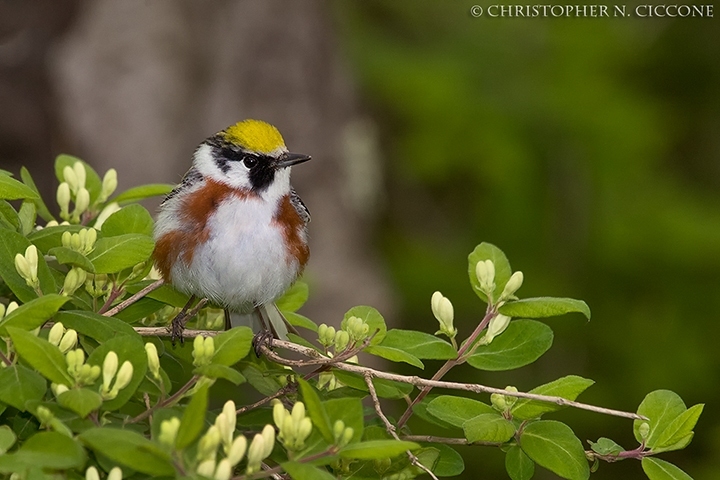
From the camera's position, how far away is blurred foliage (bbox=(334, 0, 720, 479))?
22.6 ft

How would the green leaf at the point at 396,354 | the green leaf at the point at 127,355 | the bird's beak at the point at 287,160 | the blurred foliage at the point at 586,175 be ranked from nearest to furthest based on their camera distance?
the green leaf at the point at 127,355, the green leaf at the point at 396,354, the bird's beak at the point at 287,160, the blurred foliage at the point at 586,175

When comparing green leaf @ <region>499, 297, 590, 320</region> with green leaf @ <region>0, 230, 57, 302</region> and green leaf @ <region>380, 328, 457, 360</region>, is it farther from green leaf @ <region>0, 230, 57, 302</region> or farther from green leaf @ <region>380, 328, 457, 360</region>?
green leaf @ <region>0, 230, 57, 302</region>

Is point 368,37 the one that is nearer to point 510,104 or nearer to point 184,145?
point 510,104

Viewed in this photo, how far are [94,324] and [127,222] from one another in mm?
593

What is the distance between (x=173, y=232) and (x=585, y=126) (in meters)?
4.41

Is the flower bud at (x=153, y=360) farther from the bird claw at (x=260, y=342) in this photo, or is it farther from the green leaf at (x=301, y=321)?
the bird claw at (x=260, y=342)

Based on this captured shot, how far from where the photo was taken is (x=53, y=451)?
1.79 m

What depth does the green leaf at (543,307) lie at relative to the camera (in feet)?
8.04

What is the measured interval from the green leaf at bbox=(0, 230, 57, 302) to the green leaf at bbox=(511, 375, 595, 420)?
46.8 inches

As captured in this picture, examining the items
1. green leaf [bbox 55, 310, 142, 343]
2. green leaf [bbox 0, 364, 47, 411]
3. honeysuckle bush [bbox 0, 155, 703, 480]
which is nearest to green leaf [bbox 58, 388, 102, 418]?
honeysuckle bush [bbox 0, 155, 703, 480]

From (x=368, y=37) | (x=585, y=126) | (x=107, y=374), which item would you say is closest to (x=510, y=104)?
(x=585, y=126)

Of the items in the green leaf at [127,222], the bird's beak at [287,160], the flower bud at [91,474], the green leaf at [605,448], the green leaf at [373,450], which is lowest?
the green leaf at [605,448]

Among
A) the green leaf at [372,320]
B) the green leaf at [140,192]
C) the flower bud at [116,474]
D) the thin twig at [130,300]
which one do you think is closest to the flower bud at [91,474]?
the flower bud at [116,474]

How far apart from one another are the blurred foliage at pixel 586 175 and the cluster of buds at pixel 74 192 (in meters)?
4.32
